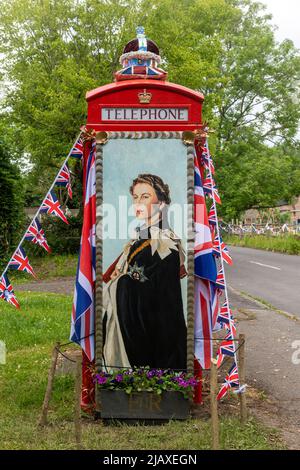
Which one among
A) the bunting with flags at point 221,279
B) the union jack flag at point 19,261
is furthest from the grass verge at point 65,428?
the union jack flag at point 19,261

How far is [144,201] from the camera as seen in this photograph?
17.9ft

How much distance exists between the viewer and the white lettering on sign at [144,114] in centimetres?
542

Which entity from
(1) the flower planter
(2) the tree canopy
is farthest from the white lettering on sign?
(2) the tree canopy

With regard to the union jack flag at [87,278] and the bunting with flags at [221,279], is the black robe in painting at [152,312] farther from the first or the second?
the bunting with flags at [221,279]

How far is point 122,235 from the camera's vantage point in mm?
5488

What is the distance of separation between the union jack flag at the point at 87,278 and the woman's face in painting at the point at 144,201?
1.37 ft

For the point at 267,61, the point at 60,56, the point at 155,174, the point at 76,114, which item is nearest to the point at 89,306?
the point at 155,174

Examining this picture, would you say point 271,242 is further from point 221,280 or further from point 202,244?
point 202,244

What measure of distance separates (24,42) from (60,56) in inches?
71.2

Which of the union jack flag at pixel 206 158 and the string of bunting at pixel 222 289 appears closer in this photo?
the string of bunting at pixel 222 289

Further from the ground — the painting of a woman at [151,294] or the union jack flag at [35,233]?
the union jack flag at [35,233]

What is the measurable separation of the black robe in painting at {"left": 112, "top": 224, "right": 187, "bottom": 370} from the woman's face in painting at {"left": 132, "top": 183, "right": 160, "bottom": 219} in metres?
0.17
